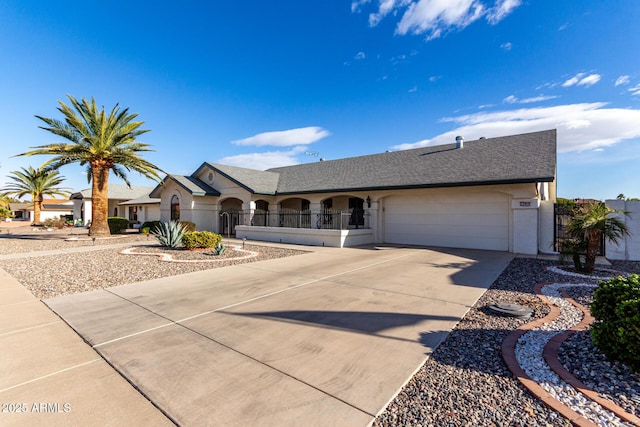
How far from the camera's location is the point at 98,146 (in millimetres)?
20156

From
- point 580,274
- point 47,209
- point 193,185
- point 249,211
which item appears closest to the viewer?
point 580,274

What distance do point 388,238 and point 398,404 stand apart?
1555 cm

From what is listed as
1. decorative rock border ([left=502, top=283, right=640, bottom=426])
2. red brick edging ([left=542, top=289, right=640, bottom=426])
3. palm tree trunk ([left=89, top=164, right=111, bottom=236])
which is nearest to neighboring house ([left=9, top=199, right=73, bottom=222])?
palm tree trunk ([left=89, top=164, right=111, bottom=236])

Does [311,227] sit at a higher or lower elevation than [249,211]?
lower

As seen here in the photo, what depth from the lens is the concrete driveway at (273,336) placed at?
321cm

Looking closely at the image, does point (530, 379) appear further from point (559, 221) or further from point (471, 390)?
point (559, 221)

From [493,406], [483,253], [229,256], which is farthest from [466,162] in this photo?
[493,406]

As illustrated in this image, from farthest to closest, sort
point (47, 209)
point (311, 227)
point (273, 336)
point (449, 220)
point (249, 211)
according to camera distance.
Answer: point (47, 209) < point (249, 211) < point (311, 227) < point (449, 220) < point (273, 336)

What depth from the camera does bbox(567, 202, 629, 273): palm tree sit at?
9320 mm

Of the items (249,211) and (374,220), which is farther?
(249,211)

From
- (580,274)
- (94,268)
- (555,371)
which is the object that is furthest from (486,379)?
(94,268)

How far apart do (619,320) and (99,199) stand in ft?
85.5

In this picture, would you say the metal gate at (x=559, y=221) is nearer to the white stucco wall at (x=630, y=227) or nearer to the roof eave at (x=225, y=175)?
the white stucco wall at (x=630, y=227)

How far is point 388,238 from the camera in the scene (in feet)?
60.2
